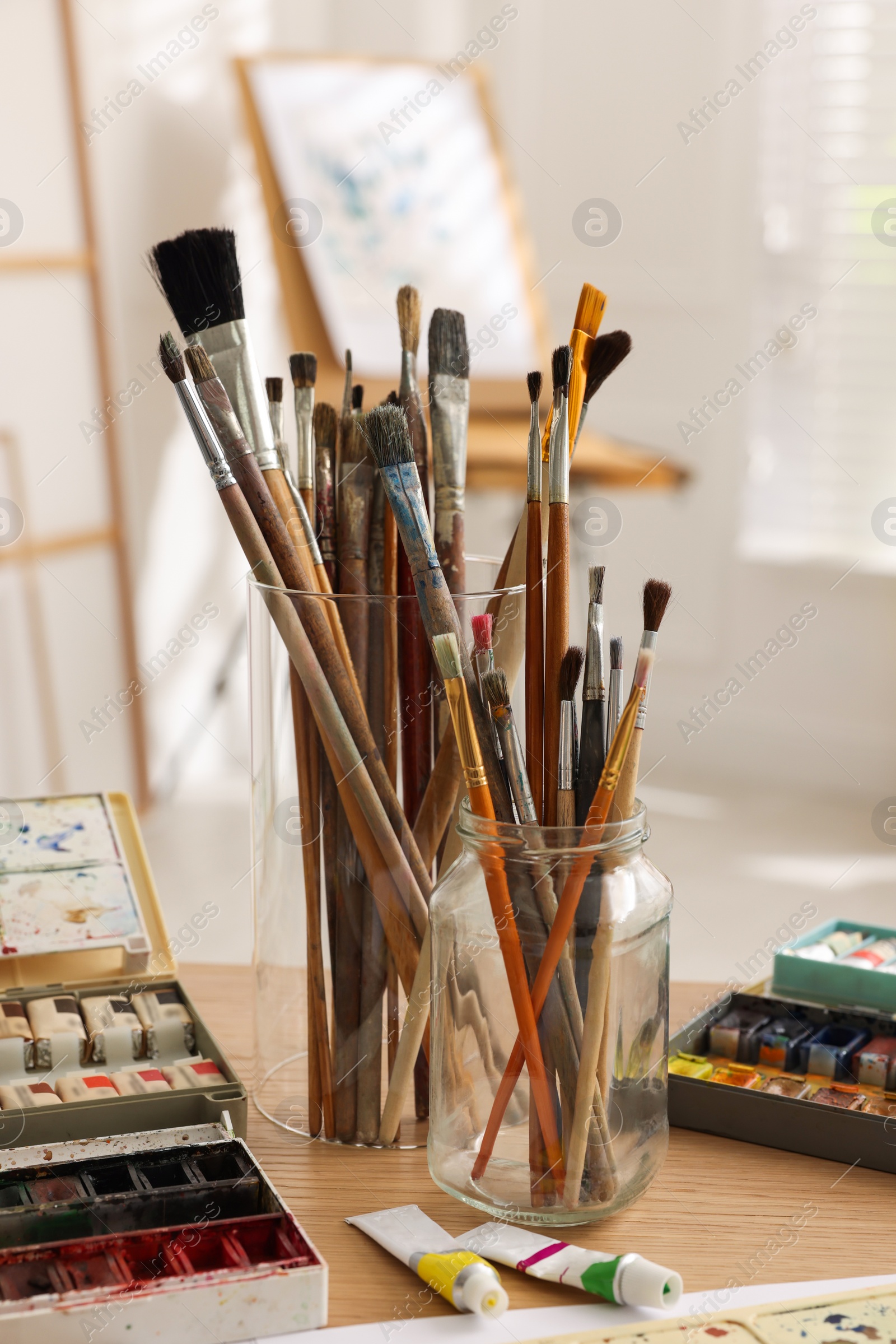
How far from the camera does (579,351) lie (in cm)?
66

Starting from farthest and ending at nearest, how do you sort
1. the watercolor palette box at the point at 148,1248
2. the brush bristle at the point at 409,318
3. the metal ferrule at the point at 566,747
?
the brush bristle at the point at 409,318 → the metal ferrule at the point at 566,747 → the watercolor palette box at the point at 148,1248

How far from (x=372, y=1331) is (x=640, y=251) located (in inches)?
107

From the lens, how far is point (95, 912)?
818mm

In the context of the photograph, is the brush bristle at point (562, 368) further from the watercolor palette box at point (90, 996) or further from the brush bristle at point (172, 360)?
the watercolor palette box at point (90, 996)

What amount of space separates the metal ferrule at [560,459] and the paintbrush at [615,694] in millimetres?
Result: 71

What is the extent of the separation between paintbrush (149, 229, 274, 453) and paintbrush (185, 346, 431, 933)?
2 centimetres

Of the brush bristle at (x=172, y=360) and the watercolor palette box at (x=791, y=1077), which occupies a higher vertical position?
the brush bristle at (x=172, y=360)

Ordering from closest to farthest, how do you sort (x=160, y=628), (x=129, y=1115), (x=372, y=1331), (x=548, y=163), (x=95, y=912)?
(x=372, y=1331) → (x=129, y=1115) → (x=95, y=912) → (x=160, y=628) → (x=548, y=163)

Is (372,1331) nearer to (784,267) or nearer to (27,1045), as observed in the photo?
(27,1045)

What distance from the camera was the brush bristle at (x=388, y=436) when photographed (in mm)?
629

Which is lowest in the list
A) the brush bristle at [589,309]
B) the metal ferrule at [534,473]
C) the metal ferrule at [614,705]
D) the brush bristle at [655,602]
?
the metal ferrule at [614,705]

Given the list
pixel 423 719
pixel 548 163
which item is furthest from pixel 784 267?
pixel 423 719

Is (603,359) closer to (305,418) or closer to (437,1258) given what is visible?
(305,418)

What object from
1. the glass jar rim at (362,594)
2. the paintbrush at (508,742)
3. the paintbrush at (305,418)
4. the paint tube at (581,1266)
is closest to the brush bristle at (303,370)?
the paintbrush at (305,418)
